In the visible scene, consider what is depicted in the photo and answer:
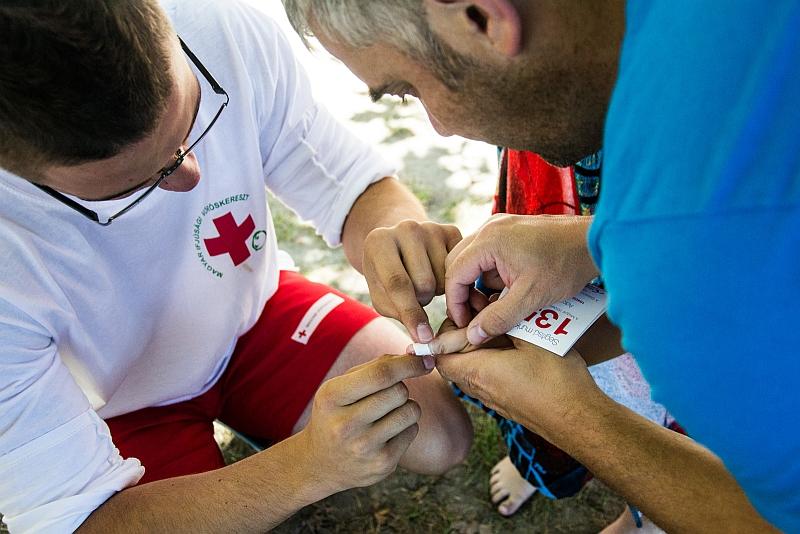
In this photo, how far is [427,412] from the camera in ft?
6.58

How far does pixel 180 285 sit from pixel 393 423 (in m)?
0.67

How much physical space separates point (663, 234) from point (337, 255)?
7.83ft

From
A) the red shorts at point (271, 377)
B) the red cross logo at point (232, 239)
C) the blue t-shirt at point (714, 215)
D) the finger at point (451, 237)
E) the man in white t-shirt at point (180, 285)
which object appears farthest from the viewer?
the red shorts at point (271, 377)

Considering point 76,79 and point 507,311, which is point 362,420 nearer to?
point 507,311

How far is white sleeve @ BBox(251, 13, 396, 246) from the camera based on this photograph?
188 centimetres

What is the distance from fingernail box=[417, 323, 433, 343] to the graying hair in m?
0.53

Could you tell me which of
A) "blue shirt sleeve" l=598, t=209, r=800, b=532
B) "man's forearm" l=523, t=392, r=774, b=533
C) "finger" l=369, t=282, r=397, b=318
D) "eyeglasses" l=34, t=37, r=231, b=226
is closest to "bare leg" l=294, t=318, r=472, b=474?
"finger" l=369, t=282, r=397, b=318

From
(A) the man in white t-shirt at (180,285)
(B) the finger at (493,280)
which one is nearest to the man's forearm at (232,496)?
(A) the man in white t-shirt at (180,285)

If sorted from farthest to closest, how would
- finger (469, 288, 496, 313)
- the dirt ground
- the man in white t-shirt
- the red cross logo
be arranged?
the dirt ground → the red cross logo → finger (469, 288, 496, 313) → the man in white t-shirt

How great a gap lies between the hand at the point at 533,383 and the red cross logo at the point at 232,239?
71cm

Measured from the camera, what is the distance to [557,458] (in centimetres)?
196

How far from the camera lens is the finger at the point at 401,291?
1.52 metres

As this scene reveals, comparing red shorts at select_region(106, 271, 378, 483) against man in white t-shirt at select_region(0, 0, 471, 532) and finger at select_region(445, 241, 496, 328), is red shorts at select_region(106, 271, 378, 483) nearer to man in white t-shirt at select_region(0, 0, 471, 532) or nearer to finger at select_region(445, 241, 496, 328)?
man in white t-shirt at select_region(0, 0, 471, 532)

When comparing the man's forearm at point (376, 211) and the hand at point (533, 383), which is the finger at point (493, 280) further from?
the man's forearm at point (376, 211)
